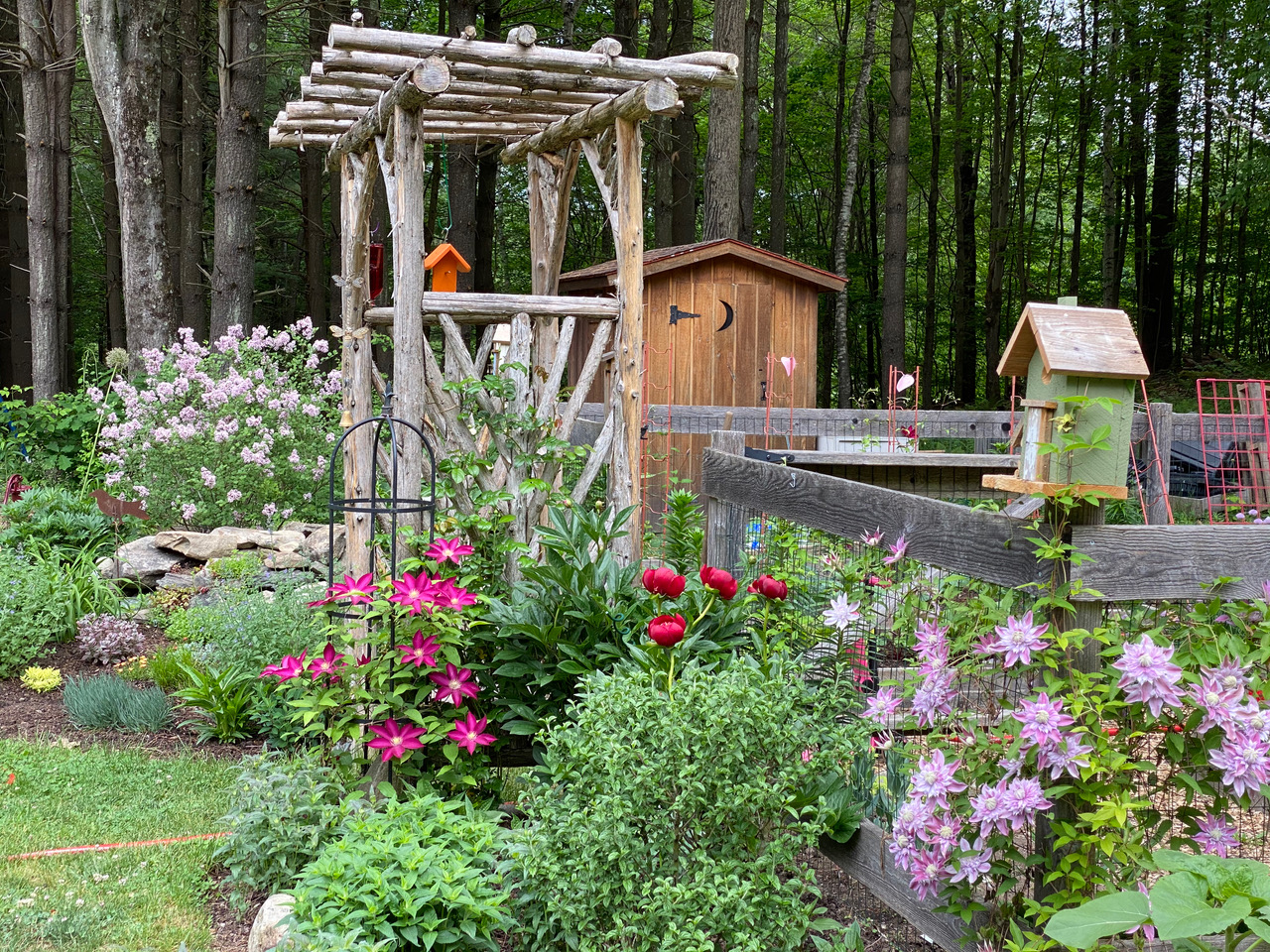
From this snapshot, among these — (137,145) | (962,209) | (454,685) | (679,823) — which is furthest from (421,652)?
(962,209)

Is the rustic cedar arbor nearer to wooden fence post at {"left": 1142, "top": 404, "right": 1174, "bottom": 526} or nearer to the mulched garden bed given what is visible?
the mulched garden bed

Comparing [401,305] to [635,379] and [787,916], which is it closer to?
[635,379]

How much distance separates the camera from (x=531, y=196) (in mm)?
5895

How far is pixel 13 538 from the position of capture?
7227mm

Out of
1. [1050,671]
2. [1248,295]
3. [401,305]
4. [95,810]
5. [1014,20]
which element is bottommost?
[95,810]

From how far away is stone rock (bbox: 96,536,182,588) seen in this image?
22.2 ft

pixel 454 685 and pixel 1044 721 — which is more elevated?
pixel 1044 721

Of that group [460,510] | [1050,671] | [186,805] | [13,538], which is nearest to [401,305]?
[460,510]

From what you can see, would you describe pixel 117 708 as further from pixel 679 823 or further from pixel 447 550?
pixel 679 823

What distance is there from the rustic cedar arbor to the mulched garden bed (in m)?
1.02

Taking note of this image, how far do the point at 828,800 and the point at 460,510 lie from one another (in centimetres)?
204

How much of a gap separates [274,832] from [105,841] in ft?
2.91

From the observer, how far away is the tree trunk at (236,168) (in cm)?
1040

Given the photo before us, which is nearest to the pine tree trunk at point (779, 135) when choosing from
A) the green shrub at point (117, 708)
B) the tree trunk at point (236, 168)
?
the tree trunk at point (236, 168)
